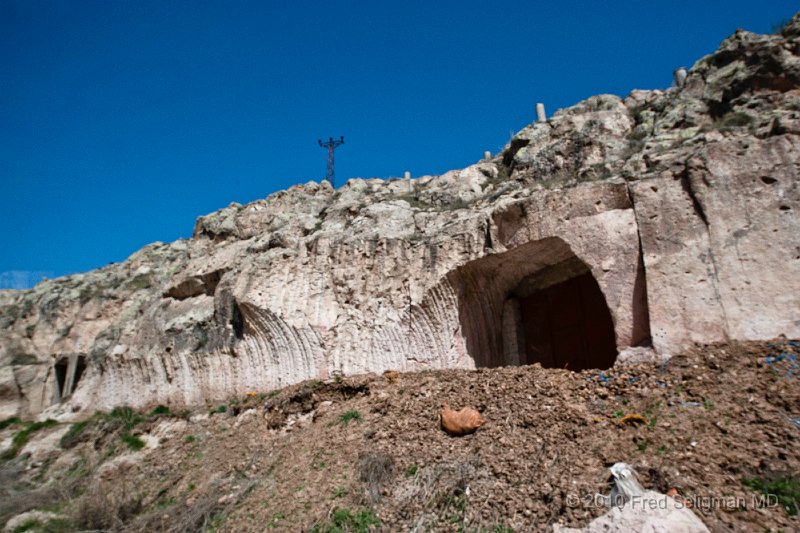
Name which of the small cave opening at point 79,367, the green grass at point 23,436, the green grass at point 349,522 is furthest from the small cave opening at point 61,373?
the green grass at point 349,522

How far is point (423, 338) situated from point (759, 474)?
4.57m

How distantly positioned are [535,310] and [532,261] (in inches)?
34.3

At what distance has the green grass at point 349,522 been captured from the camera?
491 cm

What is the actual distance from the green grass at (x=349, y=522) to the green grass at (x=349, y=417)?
1.74 metres

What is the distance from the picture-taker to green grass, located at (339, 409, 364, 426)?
685 cm

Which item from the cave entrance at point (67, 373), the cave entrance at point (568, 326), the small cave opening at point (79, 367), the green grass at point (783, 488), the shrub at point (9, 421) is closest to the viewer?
the green grass at point (783, 488)

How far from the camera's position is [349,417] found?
693cm

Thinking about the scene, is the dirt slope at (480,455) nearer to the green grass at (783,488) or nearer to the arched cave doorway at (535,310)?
the green grass at (783,488)

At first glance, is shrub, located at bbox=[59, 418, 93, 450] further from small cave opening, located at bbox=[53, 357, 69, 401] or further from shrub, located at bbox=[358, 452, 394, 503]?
shrub, located at bbox=[358, 452, 394, 503]

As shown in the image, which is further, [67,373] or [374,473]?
[67,373]

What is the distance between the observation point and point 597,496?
14.4 feet

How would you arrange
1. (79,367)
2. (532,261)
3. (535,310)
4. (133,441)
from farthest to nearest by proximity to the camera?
(79,367) < (133,441) < (535,310) < (532,261)

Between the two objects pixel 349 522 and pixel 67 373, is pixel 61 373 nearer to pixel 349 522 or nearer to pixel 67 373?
pixel 67 373

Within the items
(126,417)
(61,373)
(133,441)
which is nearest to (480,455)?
(133,441)
